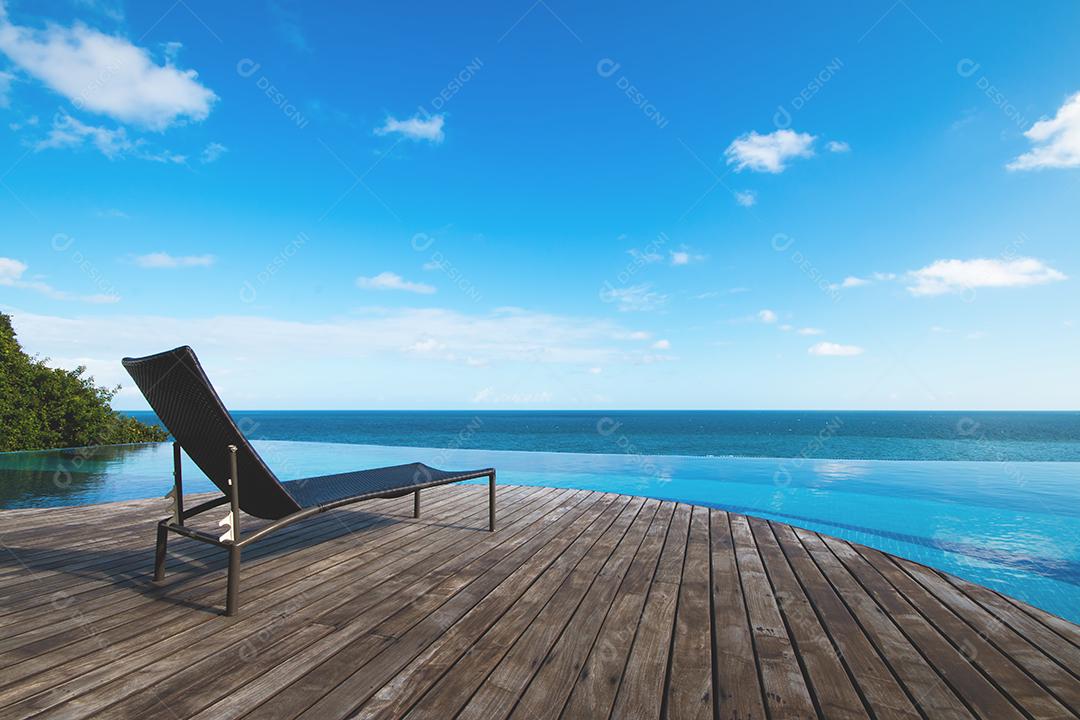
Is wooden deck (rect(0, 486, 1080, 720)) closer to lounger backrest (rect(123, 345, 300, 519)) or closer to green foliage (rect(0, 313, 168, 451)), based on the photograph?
lounger backrest (rect(123, 345, 300, 519))

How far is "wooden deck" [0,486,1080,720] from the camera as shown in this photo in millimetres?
1142

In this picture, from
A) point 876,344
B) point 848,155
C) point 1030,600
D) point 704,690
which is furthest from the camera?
point 876,344

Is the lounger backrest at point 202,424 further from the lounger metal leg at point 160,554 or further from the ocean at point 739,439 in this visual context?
the ocean at point 739,439

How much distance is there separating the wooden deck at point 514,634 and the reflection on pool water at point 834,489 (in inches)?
88.9

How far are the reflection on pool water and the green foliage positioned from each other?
13.6 ft

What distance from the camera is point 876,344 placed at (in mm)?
24297

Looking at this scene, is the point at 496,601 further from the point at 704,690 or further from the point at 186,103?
the point at 186,103

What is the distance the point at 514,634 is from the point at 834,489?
22.6 feet

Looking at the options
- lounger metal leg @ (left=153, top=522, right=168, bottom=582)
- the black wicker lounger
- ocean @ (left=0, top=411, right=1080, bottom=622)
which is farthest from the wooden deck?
ocean @ (left=0, top=411, right=1080, bottom=622)

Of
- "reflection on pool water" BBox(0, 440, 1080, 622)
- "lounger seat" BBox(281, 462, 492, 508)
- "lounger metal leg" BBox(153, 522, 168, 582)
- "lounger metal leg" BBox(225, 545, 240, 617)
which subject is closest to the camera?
"lounger metal leg" BBox(225, 545, 240, 617)

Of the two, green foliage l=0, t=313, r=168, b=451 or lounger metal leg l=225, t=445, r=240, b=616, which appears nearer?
lounger metal leg l=225, t=445, r=240, b=616

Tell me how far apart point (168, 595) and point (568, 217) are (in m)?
14.0

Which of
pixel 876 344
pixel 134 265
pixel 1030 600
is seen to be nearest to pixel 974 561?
pixel 1030 600

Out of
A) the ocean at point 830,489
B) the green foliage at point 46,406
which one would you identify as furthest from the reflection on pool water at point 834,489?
the green foliage at point 46,406
